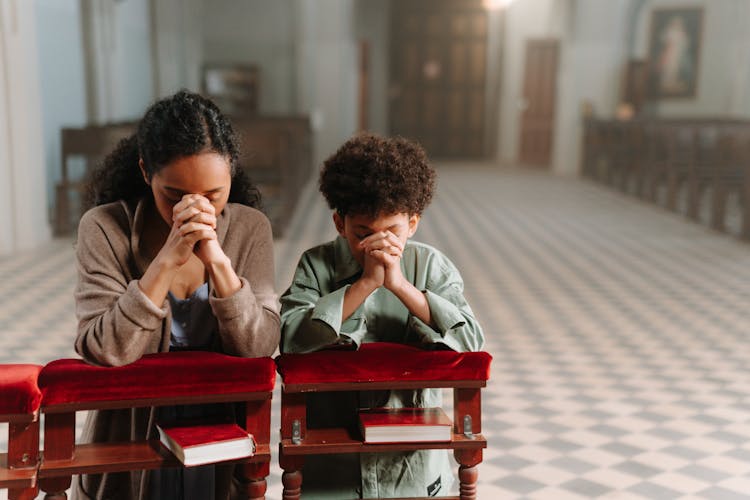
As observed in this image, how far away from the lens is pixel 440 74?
21.7m

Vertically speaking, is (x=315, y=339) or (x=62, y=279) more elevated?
(x=315, y=339)

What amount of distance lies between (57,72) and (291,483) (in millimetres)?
10070

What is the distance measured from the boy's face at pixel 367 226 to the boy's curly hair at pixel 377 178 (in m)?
0.01

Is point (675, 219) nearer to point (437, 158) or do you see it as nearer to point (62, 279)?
point (62, 279)

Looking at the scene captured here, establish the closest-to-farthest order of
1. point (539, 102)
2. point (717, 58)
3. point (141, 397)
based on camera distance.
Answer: point (141, 397)
point (717, 58)
point (539, 102)

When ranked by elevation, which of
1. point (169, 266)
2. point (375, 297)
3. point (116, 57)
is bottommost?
point (375, 297)

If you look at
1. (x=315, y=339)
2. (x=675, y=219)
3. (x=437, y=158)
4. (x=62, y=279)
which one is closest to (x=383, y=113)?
(x=437, y=158)

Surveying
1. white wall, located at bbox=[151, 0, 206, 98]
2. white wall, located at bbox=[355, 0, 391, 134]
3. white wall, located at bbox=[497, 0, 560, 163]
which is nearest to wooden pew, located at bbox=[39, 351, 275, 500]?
white wall, located at bbox=[151, 0, 206, 98]

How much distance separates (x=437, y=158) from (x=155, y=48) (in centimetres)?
823

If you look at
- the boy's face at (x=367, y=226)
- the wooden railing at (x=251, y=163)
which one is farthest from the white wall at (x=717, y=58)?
the boy's face at (x=367, y=226)

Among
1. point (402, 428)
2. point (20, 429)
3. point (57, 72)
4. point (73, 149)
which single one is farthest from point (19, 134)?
point (402, 428)

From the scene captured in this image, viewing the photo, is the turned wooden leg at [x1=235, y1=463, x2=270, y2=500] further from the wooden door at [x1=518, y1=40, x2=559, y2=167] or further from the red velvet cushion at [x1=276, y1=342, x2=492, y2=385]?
the wooden door at [x1=518, y1=40, x2=559, y2=167]

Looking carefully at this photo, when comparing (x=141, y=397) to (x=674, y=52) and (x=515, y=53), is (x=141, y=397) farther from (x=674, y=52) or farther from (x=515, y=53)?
(x=515, y=53)

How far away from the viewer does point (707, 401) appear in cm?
442
